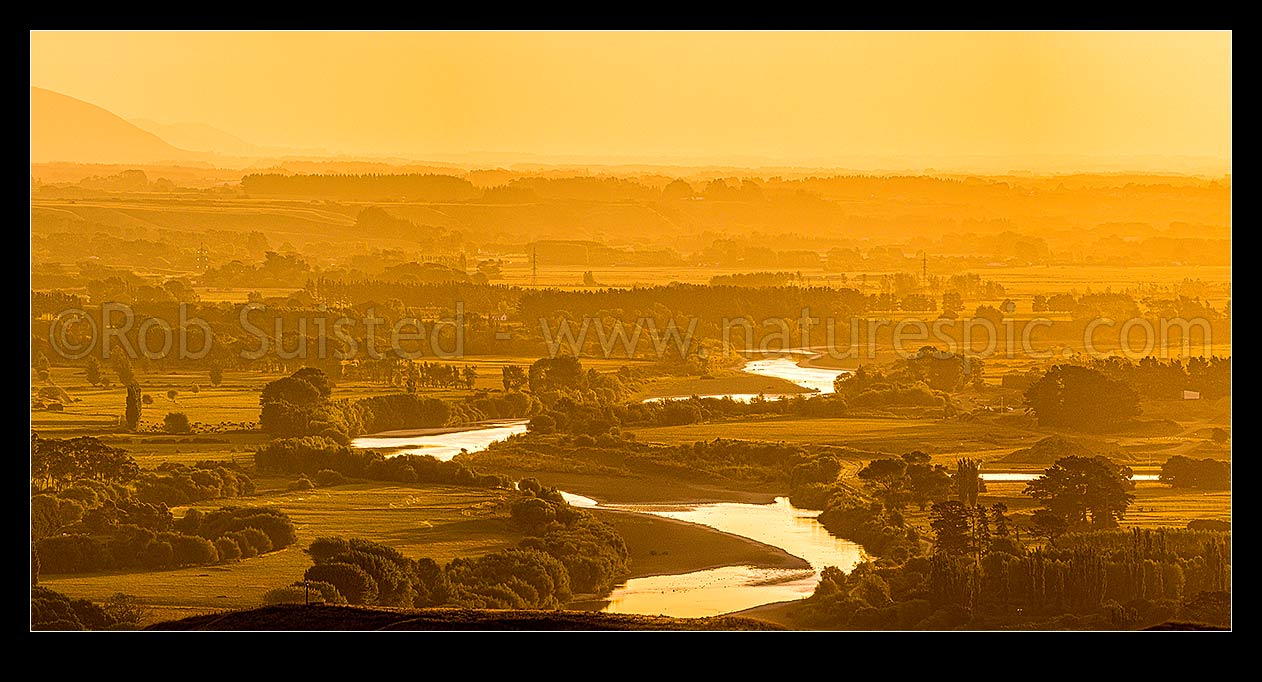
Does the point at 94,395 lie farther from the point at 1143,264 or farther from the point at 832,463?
the point at 1143,264

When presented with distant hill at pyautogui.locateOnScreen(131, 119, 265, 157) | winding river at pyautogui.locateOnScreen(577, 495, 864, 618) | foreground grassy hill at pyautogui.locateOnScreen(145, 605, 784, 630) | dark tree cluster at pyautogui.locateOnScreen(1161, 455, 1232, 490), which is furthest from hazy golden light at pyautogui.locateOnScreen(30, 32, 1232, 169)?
foreground grassy hill at pyautogui.locateOnScreen(145, 605, 784, 630)

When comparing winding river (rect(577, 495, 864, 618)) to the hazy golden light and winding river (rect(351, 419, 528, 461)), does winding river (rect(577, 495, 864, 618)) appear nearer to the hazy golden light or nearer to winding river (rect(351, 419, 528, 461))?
winding river (rect(351, 419, 528, 461))

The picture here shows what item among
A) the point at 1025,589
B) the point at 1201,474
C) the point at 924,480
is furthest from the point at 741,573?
the point at 1201,474

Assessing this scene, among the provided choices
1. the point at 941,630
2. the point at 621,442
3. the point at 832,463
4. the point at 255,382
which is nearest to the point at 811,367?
the point at 832,463

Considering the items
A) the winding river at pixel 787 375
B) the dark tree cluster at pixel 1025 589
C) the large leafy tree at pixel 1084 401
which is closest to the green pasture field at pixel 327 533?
the winding river at pixel 787 375

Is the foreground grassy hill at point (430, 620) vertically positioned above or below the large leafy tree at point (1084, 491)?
below

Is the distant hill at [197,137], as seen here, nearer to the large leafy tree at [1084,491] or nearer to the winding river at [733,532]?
the winding river at [733,532]

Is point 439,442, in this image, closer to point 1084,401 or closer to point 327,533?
point 327,533
